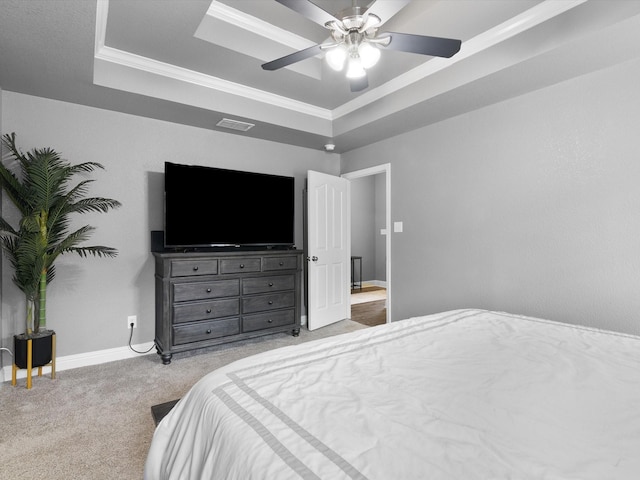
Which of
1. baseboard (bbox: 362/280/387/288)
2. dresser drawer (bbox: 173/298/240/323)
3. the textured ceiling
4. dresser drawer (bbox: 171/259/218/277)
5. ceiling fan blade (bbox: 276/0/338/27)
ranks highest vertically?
the textured ceiling

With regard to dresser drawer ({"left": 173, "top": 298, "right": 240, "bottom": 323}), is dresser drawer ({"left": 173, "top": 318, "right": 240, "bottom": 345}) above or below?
below

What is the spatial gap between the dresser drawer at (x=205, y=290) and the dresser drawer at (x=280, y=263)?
355 mm

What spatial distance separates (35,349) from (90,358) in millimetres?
559

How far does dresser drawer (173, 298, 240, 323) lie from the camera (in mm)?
3096

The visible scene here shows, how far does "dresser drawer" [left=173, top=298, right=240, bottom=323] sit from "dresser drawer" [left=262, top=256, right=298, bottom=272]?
1.56 ft

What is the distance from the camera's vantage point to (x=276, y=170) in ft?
14.0

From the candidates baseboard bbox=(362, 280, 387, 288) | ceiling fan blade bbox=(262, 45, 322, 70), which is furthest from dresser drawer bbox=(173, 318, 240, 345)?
baseboard bbox=(362, 280, 387, 288)

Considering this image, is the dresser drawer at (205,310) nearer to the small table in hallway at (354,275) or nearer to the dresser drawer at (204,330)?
the dresser drawer at (204,330)

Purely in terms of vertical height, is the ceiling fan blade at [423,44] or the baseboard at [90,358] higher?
the ceiling fan blade at [423,44]

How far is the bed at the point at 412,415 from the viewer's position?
0.68 meters

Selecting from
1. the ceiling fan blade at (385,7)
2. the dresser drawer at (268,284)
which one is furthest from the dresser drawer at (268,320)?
the ceiling fan blade at (385,7)

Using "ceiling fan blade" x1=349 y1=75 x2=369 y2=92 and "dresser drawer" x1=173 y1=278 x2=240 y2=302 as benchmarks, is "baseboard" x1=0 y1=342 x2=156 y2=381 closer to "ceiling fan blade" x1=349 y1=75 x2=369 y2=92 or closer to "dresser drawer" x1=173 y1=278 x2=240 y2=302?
"dresser drawer" x1=173 y1=278 x2=240 y2=302

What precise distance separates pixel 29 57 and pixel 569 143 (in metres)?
3.85

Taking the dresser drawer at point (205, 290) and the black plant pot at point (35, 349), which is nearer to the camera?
the black plant pot at point (35, 349)
